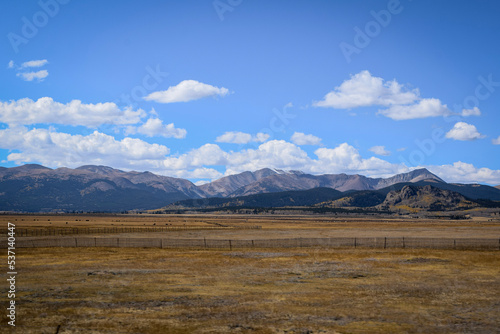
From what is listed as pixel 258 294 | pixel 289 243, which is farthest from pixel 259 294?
pixel 289 243

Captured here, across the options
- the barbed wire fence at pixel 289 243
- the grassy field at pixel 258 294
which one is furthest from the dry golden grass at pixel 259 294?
the barbed wire fence at pixel 289 243

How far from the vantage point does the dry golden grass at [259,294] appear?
2184 centimetres

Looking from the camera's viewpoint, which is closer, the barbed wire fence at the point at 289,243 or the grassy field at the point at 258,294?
the grassy field at the point at 258,294

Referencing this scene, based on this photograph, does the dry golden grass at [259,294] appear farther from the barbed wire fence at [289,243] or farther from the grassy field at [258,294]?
the barbed wire fence at [289,243]

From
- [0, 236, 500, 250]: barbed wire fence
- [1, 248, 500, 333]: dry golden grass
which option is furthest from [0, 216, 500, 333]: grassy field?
[0, 236, 500, 250]: barbed wire fence

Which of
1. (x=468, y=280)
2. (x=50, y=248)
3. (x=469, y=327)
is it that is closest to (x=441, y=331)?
(x=469, y=327)

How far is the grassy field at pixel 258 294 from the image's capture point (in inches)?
860

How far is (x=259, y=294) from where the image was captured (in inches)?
1146

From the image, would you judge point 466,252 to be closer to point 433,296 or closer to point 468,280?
point 468,280

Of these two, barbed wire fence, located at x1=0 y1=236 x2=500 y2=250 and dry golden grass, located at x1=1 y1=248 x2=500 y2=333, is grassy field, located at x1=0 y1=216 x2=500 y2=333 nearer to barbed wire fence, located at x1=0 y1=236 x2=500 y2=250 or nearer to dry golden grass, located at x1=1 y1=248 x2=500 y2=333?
dry golden grass, located at x1=1 y1=248 x2=500 y2=333

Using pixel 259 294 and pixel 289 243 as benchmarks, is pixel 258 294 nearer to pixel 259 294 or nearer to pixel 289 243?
pixel 259 294

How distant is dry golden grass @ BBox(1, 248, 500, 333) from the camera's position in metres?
21.8

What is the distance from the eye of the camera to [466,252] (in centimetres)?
5381

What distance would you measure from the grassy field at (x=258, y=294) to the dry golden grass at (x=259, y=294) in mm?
69
